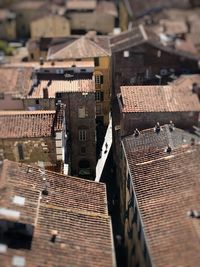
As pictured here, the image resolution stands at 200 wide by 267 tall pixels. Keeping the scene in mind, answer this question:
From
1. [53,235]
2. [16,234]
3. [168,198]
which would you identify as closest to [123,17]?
[168,198]

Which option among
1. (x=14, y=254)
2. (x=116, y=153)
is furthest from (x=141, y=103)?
(x=14, y=254)

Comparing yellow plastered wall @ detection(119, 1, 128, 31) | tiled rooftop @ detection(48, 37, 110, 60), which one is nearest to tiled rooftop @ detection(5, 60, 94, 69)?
tiled rooftop @ detection(48, 37, 110, 60)

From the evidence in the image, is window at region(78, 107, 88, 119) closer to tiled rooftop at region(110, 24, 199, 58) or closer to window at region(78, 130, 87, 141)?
window at region(78, 130, 87, 141)

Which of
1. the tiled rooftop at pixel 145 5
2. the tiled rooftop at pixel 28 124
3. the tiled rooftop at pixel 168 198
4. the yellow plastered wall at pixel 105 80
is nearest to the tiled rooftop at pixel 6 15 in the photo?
the tiled rooftop at pixel 145 5

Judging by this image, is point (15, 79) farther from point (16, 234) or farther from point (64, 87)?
point (16, 234)

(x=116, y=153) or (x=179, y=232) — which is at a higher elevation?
(x=179, y=232)

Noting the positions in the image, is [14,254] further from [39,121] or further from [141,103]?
[141,103]
